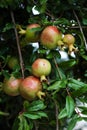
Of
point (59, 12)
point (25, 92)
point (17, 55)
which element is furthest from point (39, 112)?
point (59, 12)

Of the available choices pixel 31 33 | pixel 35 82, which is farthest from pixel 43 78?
pixel 31 33

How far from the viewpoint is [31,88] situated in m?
0.81

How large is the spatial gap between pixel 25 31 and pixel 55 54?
103mm

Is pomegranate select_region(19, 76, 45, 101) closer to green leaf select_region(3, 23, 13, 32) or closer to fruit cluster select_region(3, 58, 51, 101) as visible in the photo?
fruit cluster select_region(3, 58, 51, 101)

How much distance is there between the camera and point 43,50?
0.86 metres

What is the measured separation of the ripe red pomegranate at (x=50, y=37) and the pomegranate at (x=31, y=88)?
0.30ft

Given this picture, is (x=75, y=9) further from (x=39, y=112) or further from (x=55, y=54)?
(x=39, y=112)

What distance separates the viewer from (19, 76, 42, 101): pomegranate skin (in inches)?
31.6

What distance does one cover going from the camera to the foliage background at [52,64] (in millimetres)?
814

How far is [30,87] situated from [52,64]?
116 mm

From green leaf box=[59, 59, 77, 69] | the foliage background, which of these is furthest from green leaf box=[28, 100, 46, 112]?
green leaf box=[59, 59, 77, 69]

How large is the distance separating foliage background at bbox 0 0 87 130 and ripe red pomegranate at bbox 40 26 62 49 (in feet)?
0.07

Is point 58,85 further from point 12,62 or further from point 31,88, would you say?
point 12,62

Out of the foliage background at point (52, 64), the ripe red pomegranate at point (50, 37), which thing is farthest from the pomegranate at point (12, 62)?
the ripe red pomegranate at point (50, 37)
